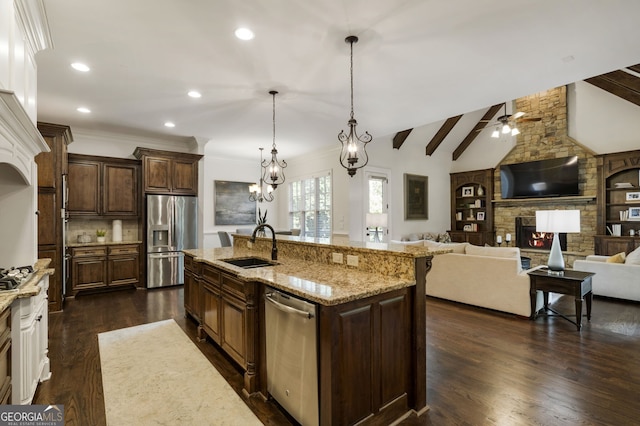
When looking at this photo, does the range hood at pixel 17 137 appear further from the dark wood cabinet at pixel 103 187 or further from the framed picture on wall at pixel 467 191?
the framed picture on wall at pixel 467 191

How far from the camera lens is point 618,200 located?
662cm

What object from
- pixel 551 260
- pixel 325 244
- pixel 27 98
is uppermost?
pixel 27 98

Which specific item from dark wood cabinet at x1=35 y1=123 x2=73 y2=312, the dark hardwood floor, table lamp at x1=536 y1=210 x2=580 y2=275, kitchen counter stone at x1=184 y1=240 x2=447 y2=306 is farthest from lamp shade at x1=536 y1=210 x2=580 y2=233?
dark wood cabinet at x1=35 y1=123 x2=73 y2=312

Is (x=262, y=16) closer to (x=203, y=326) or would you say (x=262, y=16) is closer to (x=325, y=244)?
(x=325, y=244)

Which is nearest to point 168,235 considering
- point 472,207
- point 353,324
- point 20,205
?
point 20,205

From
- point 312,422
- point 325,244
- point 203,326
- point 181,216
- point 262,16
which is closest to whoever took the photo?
point 312,422

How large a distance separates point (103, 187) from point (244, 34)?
14.5ft

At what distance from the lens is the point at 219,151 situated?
7387 mm

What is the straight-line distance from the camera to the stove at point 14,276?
1.96 m

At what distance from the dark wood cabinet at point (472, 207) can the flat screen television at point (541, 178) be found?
17.9 inches

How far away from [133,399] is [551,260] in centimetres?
468

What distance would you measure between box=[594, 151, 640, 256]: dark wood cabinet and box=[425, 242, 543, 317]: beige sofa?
4016 mm

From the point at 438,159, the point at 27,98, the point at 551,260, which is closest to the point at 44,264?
the point at 27,98

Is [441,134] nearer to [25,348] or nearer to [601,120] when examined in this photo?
[601,120]
